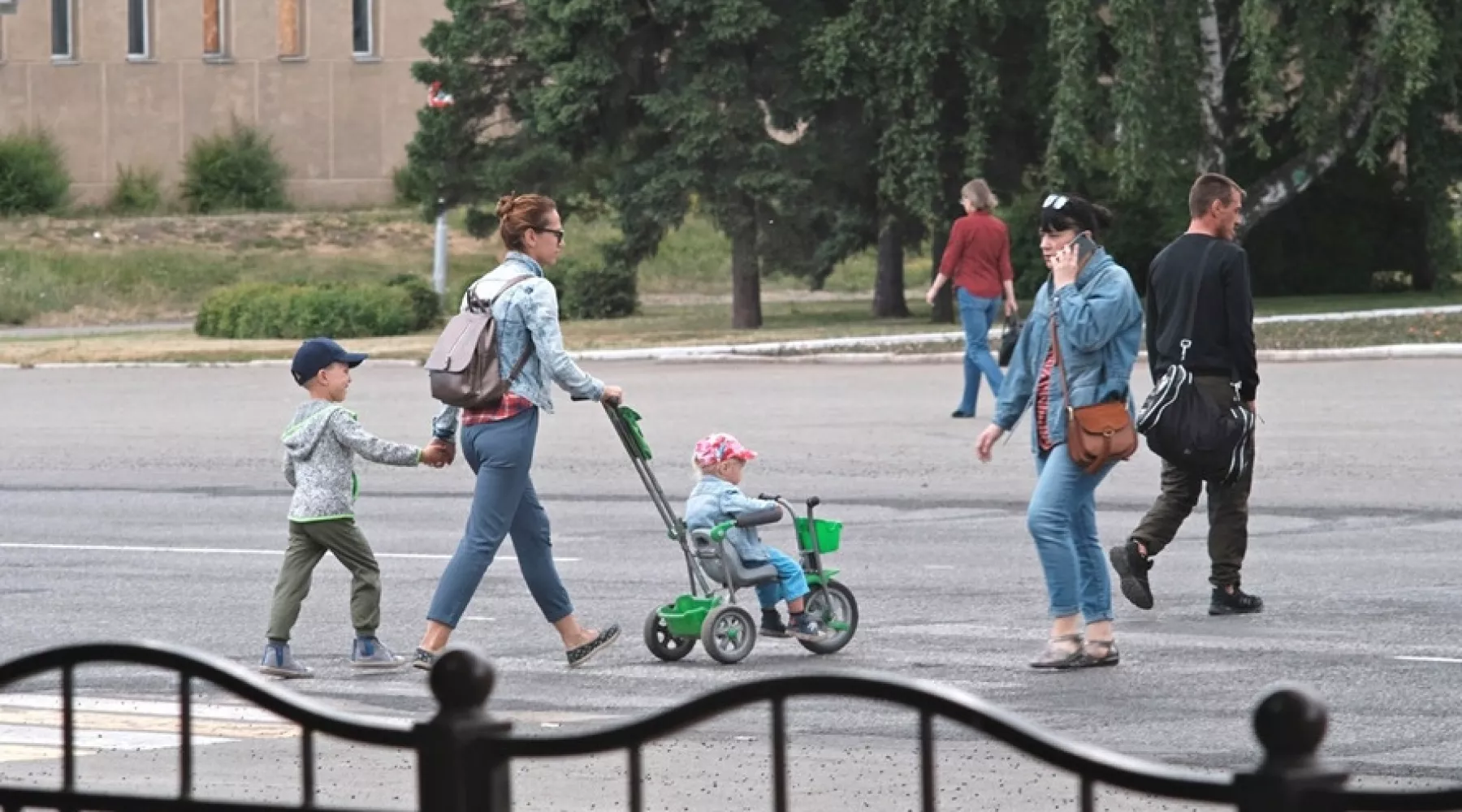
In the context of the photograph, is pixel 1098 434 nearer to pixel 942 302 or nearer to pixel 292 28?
pixel 942 302

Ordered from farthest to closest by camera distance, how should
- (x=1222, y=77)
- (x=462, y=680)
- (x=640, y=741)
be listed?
(x=1222, y=77)
(x=640, y=741)
(x=462, y=680)

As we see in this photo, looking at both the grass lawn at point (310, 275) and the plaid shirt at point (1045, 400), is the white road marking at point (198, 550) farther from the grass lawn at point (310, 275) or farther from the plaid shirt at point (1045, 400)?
the grass lawn at point (310, 275)

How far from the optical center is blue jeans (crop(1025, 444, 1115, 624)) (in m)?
9.40

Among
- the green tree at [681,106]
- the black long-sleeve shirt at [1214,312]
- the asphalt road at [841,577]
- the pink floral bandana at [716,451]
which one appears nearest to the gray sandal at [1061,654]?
the asphalt road at [841,577]

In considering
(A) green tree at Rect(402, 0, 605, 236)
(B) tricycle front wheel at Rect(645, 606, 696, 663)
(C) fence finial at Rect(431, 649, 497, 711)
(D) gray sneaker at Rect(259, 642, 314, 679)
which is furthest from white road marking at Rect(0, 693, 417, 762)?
(A) green tree at Rect(402, 0, 605, 236)

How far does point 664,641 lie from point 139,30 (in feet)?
174

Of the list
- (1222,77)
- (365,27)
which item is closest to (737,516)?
(1222,77)

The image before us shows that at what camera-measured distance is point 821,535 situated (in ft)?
33.0

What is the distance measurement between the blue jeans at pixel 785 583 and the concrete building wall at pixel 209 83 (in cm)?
5105

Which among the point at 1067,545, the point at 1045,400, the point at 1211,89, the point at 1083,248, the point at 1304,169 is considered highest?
the point at 1211,89

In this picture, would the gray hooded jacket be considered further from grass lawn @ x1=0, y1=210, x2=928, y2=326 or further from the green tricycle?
grass lawn @ x1=0, y1=210, x2=928, y2=326

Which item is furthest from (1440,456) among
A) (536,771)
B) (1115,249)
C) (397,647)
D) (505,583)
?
(1115,249)

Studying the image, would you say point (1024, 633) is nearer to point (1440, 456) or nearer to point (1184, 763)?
point (1184, 763)

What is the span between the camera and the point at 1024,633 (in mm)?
10164
